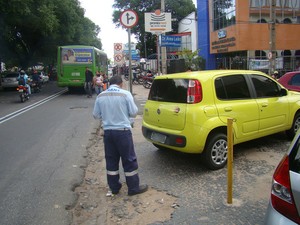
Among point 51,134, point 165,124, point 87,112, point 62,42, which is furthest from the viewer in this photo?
point 62,42

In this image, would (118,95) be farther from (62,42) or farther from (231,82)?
(62,42)

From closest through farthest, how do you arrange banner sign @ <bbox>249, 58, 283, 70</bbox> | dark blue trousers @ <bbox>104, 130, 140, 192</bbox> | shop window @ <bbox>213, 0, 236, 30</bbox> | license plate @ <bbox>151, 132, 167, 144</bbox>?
dark blue trousers @ <bbox>104, 130, 140, 192</bbox>, license plate @ <bbox>151, 132, 167, 144</bbox>, banner sign @ <bbox>249, 58, 283, 70</bbox>, shop window @ <bbox>213, 0, 236, 30</bbox>

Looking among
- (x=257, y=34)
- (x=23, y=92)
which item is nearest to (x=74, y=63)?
(x=23, y=92)

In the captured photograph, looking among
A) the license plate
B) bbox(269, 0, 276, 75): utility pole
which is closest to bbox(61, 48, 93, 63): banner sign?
bbox(269, 0, 276, 75): utility pole

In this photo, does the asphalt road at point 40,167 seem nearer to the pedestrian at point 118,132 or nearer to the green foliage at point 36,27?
the pedestrian at point 118,132

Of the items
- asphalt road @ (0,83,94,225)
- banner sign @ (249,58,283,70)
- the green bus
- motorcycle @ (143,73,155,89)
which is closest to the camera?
asphalt road @ (0,83,94,225)

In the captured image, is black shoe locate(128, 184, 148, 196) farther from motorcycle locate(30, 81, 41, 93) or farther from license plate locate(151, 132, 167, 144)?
motorcycle locate(30, 81, 41, 93)

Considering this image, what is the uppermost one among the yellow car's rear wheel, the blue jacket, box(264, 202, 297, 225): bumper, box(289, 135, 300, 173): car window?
the blue jacket

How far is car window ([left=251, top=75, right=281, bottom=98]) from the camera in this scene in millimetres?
Result: 6398

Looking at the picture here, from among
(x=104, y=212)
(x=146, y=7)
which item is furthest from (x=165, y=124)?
(x=146, y=7)

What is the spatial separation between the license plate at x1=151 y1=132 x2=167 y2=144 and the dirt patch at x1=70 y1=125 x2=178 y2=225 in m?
1.01

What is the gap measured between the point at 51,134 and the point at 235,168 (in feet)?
17.4

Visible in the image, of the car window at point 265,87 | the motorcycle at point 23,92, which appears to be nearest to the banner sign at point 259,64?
the motorcycle at point 23,92

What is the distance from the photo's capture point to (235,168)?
5.79 metres
